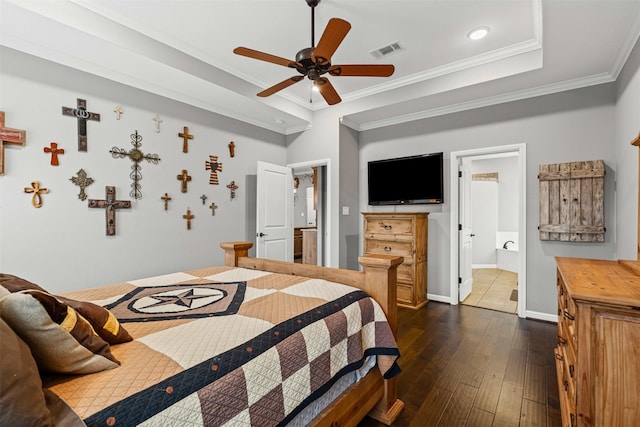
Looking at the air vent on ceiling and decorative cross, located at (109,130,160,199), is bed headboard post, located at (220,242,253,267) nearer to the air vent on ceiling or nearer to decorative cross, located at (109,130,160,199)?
decorative cross, located at (109,130,160,199)

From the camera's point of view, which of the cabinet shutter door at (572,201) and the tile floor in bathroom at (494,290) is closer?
the cabinet shutter door at (572,201)

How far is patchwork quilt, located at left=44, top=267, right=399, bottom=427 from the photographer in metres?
0.79

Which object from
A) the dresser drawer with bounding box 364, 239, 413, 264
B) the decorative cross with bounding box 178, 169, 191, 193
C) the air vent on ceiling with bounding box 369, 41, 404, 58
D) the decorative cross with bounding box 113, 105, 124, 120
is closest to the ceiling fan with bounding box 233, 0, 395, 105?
the air vent on ceiling with bounding box 369, 41, 404, 58

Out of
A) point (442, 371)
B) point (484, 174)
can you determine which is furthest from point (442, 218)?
point (484, 174)

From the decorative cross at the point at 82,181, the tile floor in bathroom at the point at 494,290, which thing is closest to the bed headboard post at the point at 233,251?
the decorative cross at the point at 82,181

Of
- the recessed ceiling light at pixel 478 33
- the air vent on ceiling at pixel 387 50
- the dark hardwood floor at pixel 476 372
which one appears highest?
the air vent on ceiling at pixel 387 50

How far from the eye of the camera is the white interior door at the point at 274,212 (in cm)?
420

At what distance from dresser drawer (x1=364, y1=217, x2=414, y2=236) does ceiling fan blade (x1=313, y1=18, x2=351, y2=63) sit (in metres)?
2.27

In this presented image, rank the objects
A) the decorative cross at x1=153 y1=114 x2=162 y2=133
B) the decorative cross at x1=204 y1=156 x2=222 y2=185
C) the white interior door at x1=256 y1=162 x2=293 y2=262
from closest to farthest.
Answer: the decorative cross at x1=153 y1=114 x2=162 y2=133 → the decorative cross at x1=204 y1=156 x2=222 y2=185 → the white interior door at x1=256 y1=162 x2=293 y2=262

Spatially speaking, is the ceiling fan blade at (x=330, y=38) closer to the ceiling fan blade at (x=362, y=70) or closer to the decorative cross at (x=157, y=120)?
the ceiling fan blade at (x=362, y=70)

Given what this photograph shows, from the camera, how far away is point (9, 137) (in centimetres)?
239

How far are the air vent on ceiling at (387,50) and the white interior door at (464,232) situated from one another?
171 cm

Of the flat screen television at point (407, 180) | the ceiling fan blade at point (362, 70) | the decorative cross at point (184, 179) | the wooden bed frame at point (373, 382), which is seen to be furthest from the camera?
the flat screen television at point (407, 180)

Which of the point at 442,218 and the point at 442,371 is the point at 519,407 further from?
the point at 442,218
